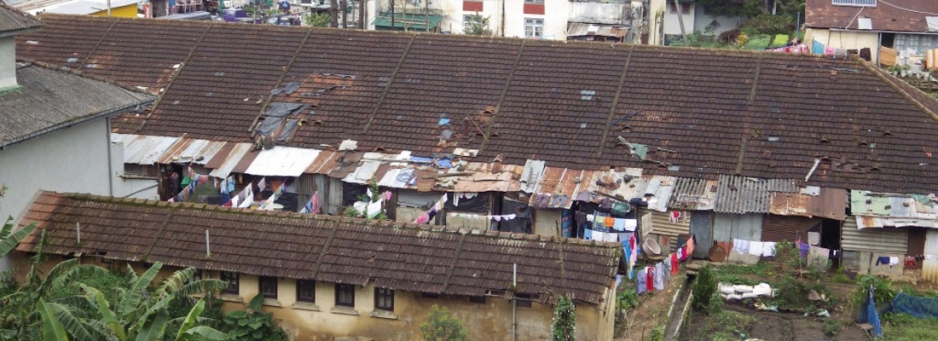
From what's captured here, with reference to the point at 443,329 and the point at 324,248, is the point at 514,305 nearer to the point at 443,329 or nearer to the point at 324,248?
the point at 443,329

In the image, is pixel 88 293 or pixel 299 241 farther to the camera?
pixel 299 241

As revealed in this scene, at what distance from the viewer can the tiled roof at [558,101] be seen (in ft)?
102

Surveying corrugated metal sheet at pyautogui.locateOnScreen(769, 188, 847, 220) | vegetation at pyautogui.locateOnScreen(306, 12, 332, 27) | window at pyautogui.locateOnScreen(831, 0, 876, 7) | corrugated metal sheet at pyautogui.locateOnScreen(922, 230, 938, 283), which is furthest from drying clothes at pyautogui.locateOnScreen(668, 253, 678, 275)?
vegetation at pyautogui.locateOnScreen(306, 12, 332, 27)

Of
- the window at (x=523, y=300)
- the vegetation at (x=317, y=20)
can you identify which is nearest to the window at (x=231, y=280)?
the window at (x=523, y=300)

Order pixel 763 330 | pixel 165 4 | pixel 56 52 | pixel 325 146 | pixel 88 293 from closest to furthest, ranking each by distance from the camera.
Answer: pixel 88 293 → pixel 763 330 → pixel 325 146 → pixel 56 52 → pixel 165 4

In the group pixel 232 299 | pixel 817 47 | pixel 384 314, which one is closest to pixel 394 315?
pixel 384 314

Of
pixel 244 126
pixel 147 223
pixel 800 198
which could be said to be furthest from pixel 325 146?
pixel 800 198

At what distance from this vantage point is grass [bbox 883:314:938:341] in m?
25.4

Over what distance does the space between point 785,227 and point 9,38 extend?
17.3 m

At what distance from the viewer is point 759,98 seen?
32688 mm

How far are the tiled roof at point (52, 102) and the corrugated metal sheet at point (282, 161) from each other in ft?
16.0

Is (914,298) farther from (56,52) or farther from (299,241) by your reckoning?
(56,52)

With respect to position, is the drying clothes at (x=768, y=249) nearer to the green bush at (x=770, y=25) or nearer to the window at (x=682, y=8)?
the green bush at (x=770, y=25)

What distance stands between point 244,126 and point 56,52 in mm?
7320
